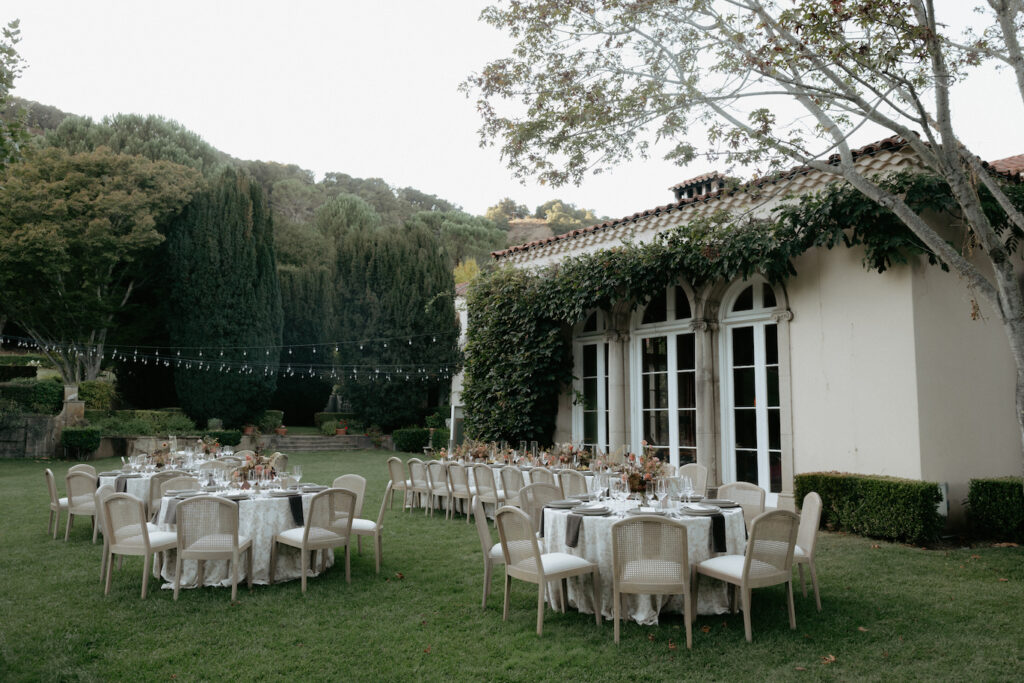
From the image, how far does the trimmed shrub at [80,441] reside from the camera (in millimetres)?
17641

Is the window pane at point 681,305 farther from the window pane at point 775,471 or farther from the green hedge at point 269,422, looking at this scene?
the green hedge at point 269,422

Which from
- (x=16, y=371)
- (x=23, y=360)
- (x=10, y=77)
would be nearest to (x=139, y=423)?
(x=16, y=371)

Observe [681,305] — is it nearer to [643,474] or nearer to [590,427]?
[590,427]

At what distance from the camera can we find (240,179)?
23703 mm

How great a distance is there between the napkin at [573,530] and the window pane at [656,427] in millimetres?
6100

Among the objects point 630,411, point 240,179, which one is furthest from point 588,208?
point 630,411

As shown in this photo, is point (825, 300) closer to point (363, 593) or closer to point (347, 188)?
point (363, 593)

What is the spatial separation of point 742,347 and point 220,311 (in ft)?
59.2

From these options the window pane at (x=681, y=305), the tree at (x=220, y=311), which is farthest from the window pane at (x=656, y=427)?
the tree at (x=220, y=311)

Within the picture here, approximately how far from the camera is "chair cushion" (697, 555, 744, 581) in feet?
15.0

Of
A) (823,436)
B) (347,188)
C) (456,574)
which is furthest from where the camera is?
(347,188)

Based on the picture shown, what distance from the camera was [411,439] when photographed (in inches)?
848

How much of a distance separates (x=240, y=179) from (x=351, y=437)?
9898 millimetres

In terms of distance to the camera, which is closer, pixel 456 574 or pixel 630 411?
pixel 456 574
